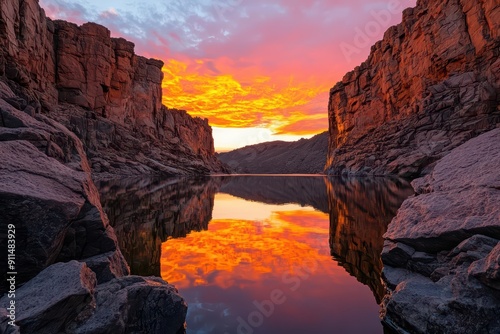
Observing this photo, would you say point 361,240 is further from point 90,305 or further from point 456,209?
point 90,305

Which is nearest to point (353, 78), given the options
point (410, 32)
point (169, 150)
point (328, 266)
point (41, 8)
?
point (410, 32)

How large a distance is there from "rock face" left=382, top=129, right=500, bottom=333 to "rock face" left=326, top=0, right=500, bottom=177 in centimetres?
3898

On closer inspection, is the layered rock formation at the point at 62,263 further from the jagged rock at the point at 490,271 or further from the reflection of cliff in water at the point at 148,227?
the jagged rock at the point at 490,271

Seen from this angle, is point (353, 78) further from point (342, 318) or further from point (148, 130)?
point (342, 318)

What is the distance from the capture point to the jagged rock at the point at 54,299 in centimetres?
313

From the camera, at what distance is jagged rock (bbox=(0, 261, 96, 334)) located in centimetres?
313

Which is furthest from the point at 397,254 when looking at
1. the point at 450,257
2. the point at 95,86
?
the point at 95,86

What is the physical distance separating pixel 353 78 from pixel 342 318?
306 ft

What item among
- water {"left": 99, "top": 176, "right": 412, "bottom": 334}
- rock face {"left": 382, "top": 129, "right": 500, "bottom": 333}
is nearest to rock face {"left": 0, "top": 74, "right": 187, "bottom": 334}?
water {"left": 99, "top": 176, "right": 412, "bottom": 334}

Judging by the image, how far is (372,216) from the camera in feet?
42.2

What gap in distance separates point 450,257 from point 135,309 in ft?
16.7

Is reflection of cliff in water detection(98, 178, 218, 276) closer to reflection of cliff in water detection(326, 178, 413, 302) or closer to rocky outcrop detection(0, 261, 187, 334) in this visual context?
rocky outcrop detection(0, 261, 187, 334)

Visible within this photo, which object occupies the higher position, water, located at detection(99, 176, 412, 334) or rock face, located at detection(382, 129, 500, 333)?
rock face, located at detection(382, 129, 500, 333)

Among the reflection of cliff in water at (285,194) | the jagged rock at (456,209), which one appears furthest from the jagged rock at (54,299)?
the reflection of cliff in water at (285,194)
